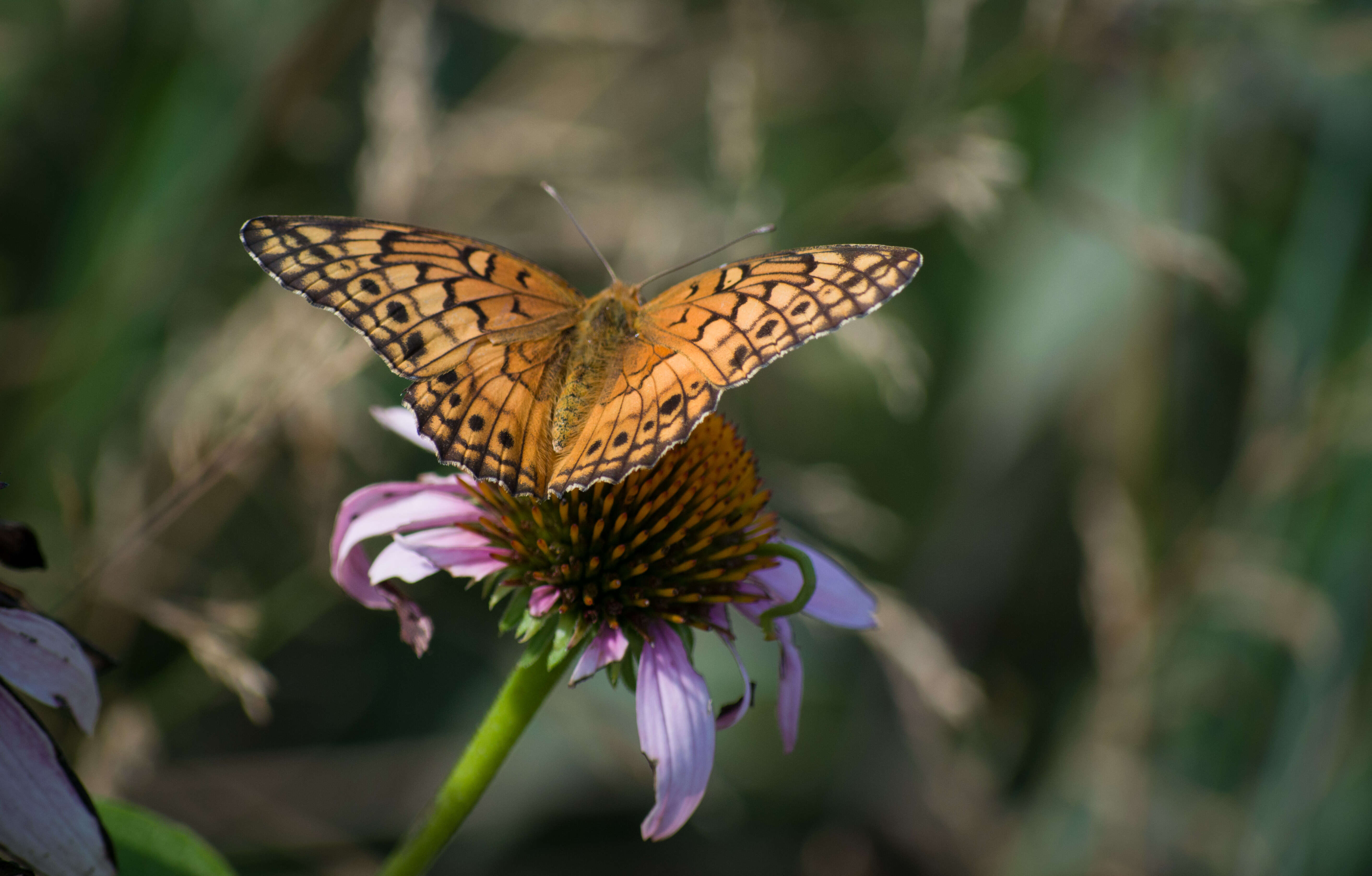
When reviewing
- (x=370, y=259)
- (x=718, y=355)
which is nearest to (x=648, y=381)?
(x=718, y=355)

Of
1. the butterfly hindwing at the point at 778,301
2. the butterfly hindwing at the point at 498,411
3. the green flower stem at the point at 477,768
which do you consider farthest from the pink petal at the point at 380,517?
the butterfly hindwing at the point at 778,301

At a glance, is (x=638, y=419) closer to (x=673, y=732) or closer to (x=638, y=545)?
(x=638, y=545)

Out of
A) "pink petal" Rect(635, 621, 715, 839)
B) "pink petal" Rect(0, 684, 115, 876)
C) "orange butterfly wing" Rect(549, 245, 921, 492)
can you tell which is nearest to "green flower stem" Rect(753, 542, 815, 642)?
"pink petal" Rect(635, 621, 715, 839)

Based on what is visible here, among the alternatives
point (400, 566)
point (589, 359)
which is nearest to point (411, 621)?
point (400, 566)

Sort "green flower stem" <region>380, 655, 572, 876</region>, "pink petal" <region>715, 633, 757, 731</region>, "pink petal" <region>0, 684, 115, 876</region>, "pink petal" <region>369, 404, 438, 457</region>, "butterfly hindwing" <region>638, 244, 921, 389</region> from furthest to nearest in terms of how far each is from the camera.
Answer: "pink petal" <region>369, 404, 438, 457</region> < "butterfly hindwing" <region>638, 244, 921, 389</region> < "pink petal" <region>715, 633, 757, 731</region> < "green flower stem" <region>380, 655, 572, 876</region> < "pink petal" <region>0, 684, 115, 876</region>

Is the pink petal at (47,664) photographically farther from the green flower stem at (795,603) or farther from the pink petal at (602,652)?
the green flower stem at (795,603)

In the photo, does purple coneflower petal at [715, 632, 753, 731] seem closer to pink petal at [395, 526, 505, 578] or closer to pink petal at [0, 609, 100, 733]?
pink petal at [395, 526, 505, 578]
